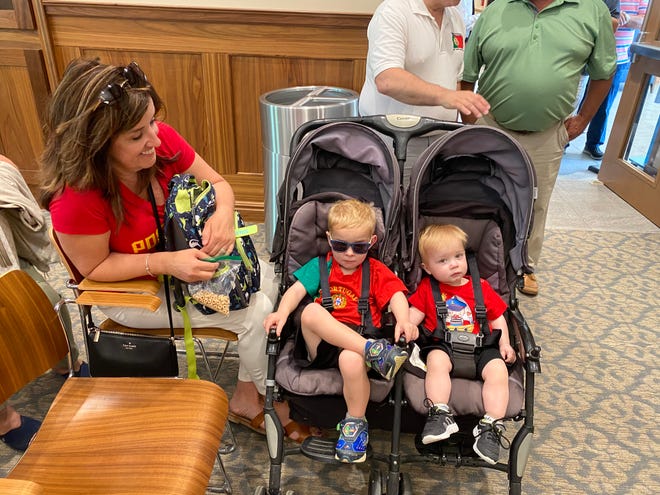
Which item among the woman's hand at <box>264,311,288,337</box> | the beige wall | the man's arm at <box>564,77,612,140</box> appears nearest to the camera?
the woman's hand at <box>264,311,288,337</box>

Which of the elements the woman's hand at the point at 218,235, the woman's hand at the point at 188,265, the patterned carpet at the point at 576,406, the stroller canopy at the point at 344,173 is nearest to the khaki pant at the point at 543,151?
the patterned carpet at the point at 576,406

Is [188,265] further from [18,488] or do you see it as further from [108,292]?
[18,488]

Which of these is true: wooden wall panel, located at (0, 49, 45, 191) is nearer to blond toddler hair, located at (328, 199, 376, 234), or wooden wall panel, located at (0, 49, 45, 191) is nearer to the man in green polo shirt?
blond toddler hair, located at (328, 199, 376, 234)

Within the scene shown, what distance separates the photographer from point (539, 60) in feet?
7.16

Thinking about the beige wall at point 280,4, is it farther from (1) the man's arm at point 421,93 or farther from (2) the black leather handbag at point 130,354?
(2) the black leather handbag at point 130,354

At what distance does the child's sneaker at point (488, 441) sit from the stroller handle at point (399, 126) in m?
0.91

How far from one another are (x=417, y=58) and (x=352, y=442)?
4.90ft

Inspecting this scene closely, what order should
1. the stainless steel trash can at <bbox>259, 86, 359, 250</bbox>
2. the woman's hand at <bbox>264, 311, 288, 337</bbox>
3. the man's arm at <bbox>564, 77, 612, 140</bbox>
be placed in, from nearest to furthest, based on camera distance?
the woman's hand at <bbox>264, 311, 288, 337</bbox>, the man's arm at <bbox>564, 77, 612, 140</bbox>, the stainless steel trash can at <bbox>259, 86, 359, 250</bbox>

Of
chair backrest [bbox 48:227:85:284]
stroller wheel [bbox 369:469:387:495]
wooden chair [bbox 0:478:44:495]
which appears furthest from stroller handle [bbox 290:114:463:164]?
wooden chair [bbox 0:478:44:495]

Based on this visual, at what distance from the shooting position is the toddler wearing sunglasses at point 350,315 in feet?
4.67

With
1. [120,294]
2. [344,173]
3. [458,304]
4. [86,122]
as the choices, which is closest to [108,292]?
[120,294]

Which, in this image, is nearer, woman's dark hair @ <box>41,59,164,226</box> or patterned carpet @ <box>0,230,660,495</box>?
woman's dark hair @ <box>41,59,164,226</box>

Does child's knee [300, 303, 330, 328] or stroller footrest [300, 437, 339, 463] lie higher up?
child's knee [300, 303, 330, 328]

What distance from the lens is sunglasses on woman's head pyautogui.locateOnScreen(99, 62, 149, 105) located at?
1269mm
